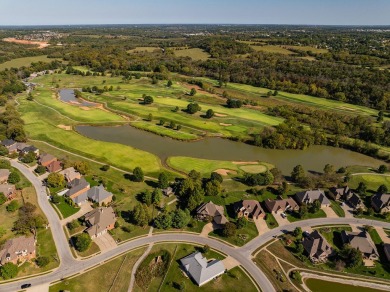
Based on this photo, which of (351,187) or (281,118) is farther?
(281,118)

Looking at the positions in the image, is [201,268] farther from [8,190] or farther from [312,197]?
[8,190]

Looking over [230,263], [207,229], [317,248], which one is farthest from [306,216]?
[230,263]

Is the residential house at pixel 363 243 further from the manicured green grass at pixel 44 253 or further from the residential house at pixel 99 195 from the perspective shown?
the manicured green grass at pixel 44 253

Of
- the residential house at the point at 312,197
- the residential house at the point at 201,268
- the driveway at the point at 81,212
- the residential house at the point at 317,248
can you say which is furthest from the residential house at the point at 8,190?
the residential house at the point at 312,197

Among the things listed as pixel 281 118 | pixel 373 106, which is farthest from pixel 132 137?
pixel 373 106

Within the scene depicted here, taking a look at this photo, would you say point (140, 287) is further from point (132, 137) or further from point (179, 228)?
point (132, 137)
